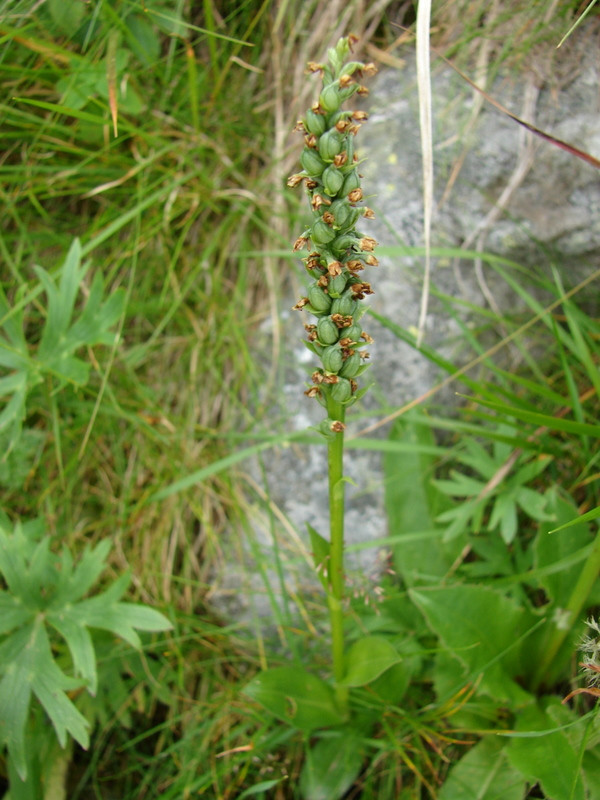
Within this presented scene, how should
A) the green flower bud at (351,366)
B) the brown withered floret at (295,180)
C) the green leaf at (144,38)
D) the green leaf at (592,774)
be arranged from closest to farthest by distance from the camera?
the brown withered floret at (295,180), the green flower bud at (351,366), the green leaf at (592,774), the green leaf at (144,38)

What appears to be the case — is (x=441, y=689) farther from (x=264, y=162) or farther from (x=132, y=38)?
(x=132, y=38)

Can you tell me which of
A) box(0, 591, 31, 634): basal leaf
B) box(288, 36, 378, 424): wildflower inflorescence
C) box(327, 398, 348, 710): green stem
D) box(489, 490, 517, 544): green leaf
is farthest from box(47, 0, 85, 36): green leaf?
box(489, 490, 517, 544): green leaf

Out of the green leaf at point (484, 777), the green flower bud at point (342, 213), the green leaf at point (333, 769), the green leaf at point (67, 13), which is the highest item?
the green leaf at point (67, 13)

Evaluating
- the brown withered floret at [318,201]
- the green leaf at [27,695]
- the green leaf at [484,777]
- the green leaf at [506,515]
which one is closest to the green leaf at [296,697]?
the green leaf at [484,777]

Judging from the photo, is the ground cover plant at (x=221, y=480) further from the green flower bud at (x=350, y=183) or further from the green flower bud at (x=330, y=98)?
the green flower bud at (x=330, y=98)

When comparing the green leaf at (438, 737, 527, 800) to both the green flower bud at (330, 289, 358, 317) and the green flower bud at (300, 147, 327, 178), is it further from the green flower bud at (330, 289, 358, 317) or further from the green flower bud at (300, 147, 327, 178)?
the green flower bud at (300, 147, 327, 178)

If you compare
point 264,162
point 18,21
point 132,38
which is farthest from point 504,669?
point 18,21
